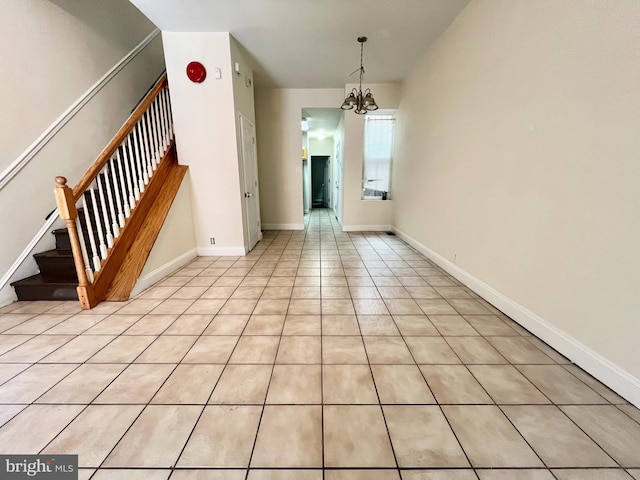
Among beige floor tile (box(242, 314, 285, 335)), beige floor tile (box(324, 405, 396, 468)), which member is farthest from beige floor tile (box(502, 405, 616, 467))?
beige floor tile (box(242, 314, 285, 335))

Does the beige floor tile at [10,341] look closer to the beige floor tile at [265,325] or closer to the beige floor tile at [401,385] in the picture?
the beige floor tile at [265,325]

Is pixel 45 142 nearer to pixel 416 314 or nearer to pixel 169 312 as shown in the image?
pixel 169 312

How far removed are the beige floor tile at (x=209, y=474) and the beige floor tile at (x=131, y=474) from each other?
0.05m

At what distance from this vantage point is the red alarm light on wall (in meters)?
3.33

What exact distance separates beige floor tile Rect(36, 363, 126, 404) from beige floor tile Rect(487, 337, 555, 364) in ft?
8.06

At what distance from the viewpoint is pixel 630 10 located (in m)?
1.31

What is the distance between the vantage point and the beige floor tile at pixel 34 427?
108 centimetres

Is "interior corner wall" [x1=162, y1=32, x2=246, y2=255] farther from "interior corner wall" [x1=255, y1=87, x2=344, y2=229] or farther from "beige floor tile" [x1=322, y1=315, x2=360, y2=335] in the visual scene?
"beige floor tile" [x1=322, y1=315, x2=360, y2=335]

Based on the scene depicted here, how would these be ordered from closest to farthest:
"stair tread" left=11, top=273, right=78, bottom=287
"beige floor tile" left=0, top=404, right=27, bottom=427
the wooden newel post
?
"beige floor tile" left=0, top=404, right=27, bottom=427 < the wooden newel post < "stair tread" left=11, top=273, right=78, bottom=287

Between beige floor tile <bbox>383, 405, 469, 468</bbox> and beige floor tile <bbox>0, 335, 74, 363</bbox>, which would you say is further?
beige floor tile <bbox>0, 335, 74, 363</bbox>

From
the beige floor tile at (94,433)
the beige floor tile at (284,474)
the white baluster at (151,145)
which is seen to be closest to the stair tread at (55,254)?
the white baluster at (151,145)

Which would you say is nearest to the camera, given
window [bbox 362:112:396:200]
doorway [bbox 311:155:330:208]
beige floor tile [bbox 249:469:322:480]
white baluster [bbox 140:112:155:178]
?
beige floor tile [bbox 249:469:322:480]

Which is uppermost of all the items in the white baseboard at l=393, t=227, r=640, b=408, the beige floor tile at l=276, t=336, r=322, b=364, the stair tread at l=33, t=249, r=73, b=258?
the stair tread at l=33, t=249, r=73, b=258

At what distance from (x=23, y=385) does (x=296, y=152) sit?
515 cm
